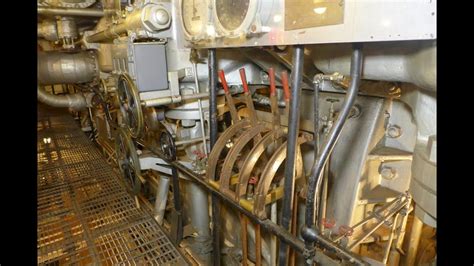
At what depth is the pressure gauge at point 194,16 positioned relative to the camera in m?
1.23

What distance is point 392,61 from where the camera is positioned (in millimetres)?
848

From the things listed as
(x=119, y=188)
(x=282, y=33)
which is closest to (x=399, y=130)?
(x=282, y=33)

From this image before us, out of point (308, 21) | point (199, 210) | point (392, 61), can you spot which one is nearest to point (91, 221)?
point (199, 210)

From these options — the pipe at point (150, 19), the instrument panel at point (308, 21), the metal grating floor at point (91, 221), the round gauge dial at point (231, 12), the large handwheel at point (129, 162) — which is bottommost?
the metal grating floor at point (91, 221)

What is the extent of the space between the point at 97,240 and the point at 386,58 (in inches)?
59.7

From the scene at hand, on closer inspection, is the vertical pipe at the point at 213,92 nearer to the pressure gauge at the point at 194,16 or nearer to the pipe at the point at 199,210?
the pressure gauge at the point at 194,16

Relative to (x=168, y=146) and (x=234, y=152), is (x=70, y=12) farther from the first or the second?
(x=234, y=152)

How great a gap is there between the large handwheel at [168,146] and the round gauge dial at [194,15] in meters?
0.66

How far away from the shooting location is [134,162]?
6.14ft

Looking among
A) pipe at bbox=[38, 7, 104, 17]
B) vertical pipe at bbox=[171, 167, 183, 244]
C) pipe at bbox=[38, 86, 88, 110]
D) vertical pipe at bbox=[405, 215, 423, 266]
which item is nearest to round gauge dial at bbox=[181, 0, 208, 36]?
vertical pipe at bbox=[171, 167, 183, 244]

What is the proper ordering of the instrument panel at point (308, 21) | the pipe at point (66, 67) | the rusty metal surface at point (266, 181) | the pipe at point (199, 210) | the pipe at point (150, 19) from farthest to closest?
the pipe at point (66, 67) → the pipe at point (199, 210) → the pipe at point (150, 19) → the rusty metal surface at point (266, 181) → the instrument panel at point (308, 21)

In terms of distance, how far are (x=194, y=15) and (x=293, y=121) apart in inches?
29.4

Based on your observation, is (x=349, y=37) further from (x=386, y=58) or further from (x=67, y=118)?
(x=67, y=118)

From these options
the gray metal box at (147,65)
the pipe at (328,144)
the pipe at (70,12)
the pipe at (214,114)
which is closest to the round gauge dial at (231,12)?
the pipe at (214,114)
